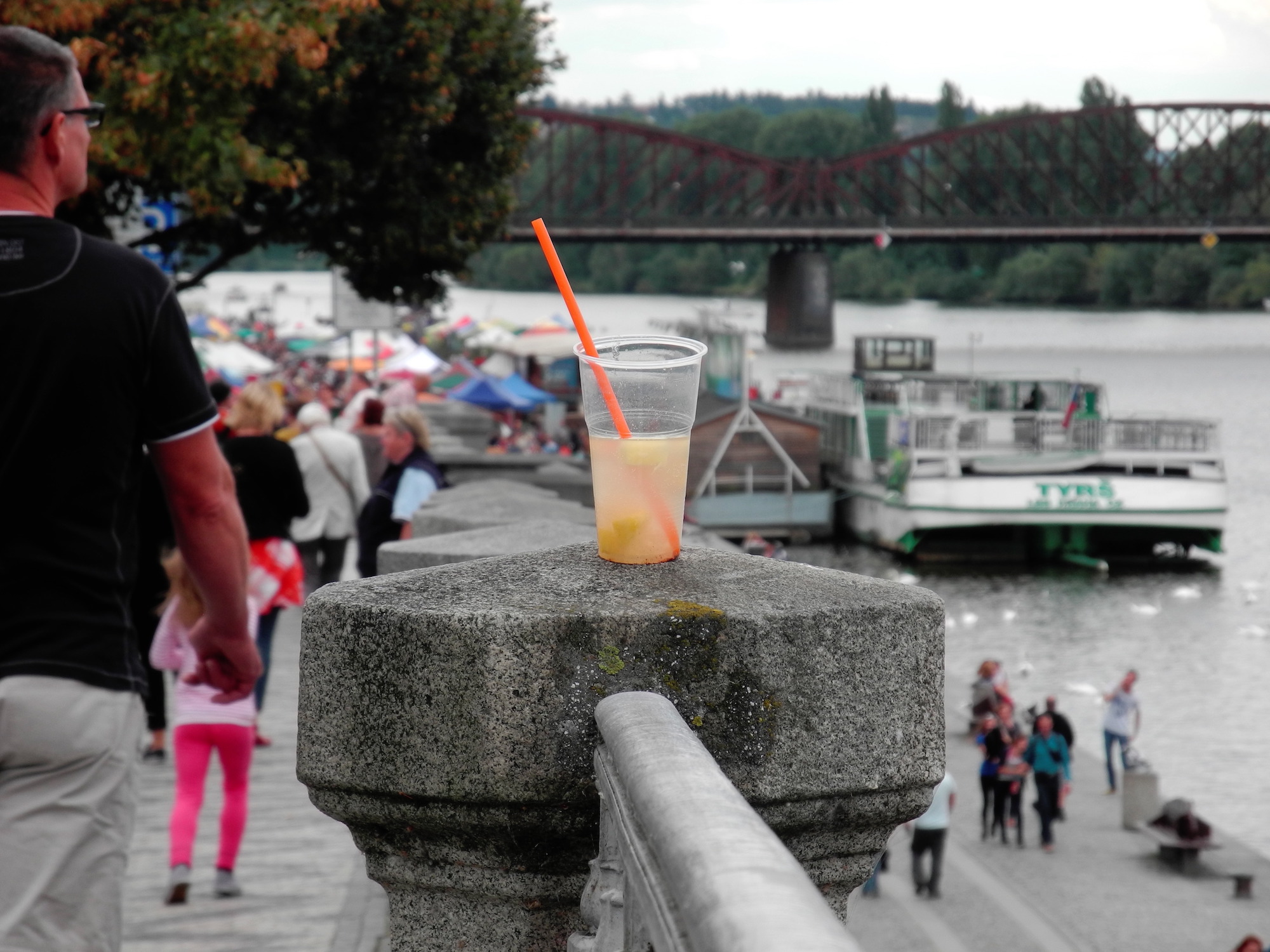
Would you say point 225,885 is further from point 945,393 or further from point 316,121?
point 945,393

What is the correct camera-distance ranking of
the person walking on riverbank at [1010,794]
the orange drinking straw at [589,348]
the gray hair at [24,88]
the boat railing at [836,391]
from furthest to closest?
the boat railing at [836,391]
the person walking on riverbank at [1010,794]
the gray hair at [24,88]
the orange drinking straw at [589,348]

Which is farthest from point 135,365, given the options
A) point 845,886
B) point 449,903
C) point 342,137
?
point 342,137

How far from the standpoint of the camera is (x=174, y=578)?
19.4 feet

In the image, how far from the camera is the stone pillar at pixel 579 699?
6.90 ft

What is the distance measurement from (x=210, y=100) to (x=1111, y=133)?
164419mm

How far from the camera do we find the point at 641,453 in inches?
93.4

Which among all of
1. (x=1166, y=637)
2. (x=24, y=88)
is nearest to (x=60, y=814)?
(x=24, y=88)

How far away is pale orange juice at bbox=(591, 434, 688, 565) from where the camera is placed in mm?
2367

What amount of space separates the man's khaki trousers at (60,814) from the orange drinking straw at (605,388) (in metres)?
0.81

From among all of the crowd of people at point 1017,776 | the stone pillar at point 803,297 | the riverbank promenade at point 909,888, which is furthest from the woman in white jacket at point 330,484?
the stone pillar at point 803,297

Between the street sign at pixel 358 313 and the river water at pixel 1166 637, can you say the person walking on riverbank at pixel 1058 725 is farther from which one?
the street sign at pixel 358 313

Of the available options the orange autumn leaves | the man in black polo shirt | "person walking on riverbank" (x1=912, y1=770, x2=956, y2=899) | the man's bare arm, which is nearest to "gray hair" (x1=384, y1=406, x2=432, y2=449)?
"person walking on riverbank" (x1=912, y1=770, x2=956, y2=899)

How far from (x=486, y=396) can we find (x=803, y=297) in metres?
63.9

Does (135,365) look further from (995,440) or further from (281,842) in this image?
(995,440)
